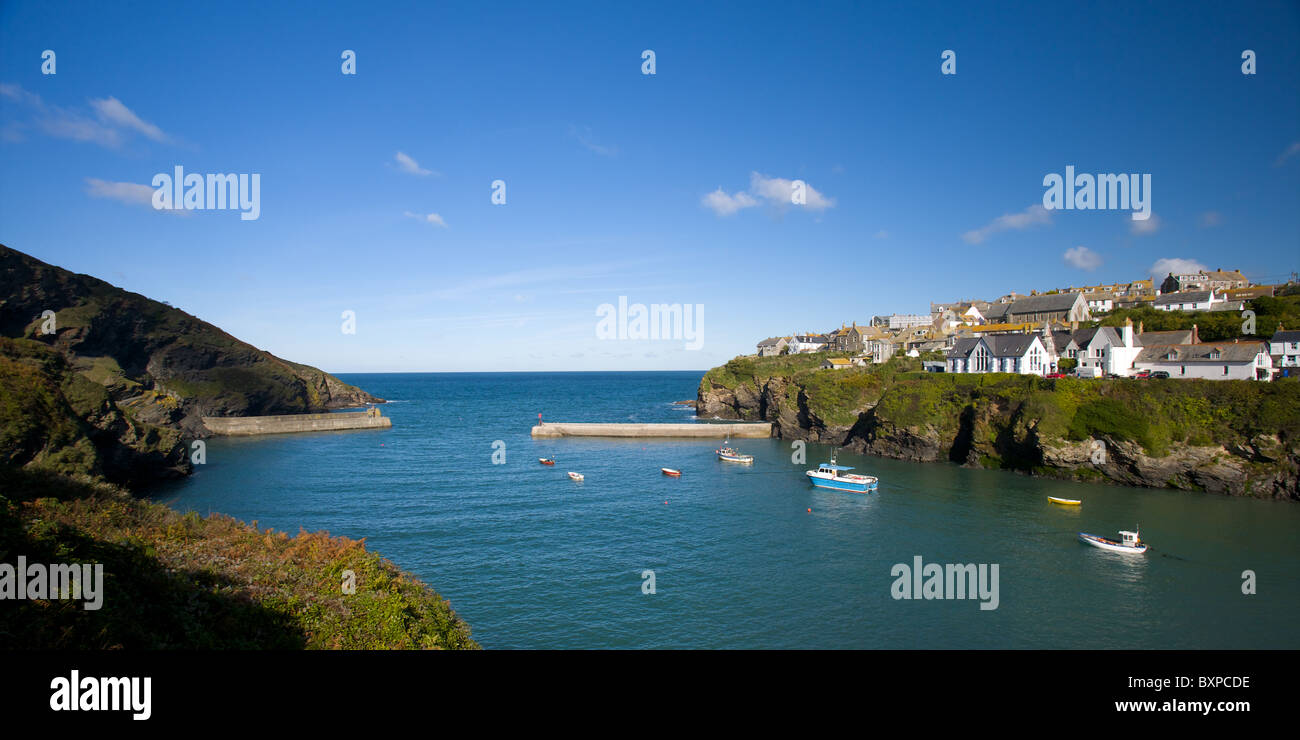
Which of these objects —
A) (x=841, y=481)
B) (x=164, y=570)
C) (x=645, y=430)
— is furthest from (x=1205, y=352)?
(x=164, y=570)

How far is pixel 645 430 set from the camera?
288ft

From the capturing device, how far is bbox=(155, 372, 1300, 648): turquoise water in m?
25.6

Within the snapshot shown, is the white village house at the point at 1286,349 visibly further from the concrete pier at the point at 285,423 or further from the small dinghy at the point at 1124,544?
the concrete pier at the point at 285,423

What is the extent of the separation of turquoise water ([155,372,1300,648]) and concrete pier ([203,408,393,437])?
92.8 feet

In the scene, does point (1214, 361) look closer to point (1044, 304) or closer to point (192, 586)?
point (1044, 304)

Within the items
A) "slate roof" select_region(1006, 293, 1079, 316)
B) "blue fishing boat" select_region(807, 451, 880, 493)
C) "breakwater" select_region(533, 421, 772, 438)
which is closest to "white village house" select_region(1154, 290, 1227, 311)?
"slate roof" select_region(1006, 293, 1079, 316)

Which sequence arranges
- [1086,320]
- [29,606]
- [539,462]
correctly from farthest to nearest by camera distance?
1. [1086,320]
2. [539,462]
3. [29,606]

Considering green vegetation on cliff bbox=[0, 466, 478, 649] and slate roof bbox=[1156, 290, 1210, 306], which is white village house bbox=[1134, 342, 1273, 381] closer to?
slate roof bbox=[1156, 290, 1210, 306]

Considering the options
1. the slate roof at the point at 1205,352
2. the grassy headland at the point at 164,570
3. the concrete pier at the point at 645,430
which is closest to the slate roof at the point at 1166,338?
the slate roof at the point at 1205,352

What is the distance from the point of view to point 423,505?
151 feet

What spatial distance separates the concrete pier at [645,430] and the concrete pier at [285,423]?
32297 millimetres

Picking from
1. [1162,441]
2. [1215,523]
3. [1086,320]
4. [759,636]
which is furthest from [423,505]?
[1086,320]
